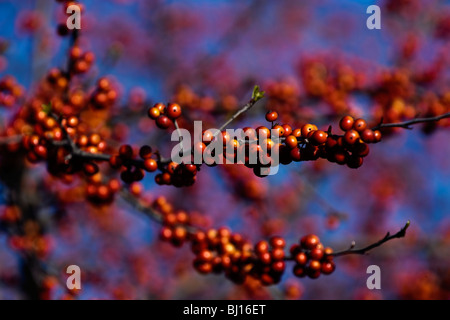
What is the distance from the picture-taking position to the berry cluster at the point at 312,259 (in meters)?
2.56

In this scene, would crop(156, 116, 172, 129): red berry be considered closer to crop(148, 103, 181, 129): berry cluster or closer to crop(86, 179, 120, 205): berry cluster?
crop(148, 103, 181, 129): berry cluster

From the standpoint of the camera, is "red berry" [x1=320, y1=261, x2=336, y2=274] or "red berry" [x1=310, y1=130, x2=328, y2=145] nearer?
"red berry" [x1=310, y1=130, x2=328, y2=145]

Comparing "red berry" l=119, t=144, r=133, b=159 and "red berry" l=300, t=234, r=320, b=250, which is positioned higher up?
"red berry" l=119, t=144, r=133, b=159

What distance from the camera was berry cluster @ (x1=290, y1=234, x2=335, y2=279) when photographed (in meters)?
2.56

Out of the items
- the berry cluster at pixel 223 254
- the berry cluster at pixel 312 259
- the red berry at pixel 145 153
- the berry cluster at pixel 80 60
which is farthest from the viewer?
Answer: the berry cluster at pixel 80 60

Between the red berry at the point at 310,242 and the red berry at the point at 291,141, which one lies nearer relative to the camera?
the red berry at the point at 291,141

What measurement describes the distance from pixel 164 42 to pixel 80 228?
7.52 metres

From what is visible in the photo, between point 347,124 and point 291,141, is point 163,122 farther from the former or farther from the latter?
point 347,124

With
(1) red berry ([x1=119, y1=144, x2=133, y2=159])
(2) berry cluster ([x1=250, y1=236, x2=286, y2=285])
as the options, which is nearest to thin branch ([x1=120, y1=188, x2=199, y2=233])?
(2) berry cluster ([x1=250, y1=236, x2=286, y2=285])

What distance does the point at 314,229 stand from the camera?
9.77m

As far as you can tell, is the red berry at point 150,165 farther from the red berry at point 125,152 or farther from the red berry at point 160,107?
the red berry at point 160,107

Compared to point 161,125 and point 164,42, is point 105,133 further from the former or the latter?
point 164,42

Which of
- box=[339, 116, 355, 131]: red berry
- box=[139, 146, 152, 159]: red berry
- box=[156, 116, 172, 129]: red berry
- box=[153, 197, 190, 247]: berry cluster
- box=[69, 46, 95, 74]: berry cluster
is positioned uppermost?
box=[69, 46, 95, 74]: berry cluster

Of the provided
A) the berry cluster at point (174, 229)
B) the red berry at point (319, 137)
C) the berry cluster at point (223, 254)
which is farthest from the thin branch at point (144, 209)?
the red berry at point (319, 137)
